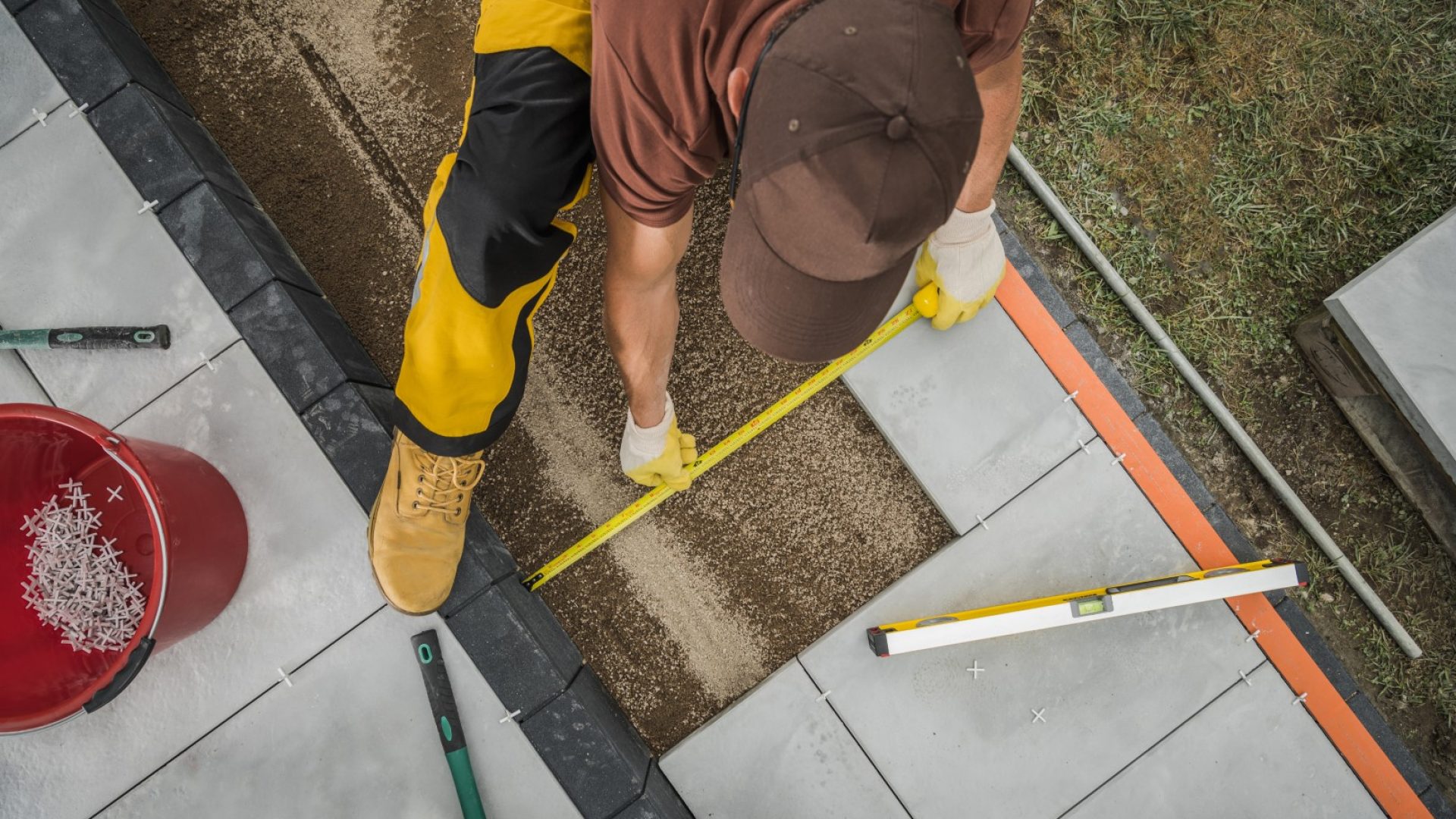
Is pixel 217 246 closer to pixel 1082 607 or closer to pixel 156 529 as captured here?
pixel 156 529

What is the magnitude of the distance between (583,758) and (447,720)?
414 mm

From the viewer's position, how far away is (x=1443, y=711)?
111 inches

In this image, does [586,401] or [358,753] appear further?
[586,401]

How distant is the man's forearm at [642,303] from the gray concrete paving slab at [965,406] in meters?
0.70

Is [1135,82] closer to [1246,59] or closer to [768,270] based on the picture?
[1246,59]

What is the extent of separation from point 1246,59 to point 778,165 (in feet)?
→ 8.99

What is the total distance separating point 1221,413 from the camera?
9.28ft

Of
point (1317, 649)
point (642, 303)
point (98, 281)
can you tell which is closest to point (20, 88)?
point (98, 281)

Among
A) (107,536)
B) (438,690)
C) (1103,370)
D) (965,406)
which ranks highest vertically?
(107,536)

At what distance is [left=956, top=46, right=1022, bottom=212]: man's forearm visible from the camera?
7.01ft

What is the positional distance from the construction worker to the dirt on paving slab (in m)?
0.26

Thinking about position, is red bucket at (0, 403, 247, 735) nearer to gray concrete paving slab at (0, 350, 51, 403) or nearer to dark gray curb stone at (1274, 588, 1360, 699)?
gray concrete paving slab at (0, 350, 51, 403)

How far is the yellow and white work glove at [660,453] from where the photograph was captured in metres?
2.46

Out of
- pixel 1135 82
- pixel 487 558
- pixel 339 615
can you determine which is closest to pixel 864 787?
pixel 487 558
